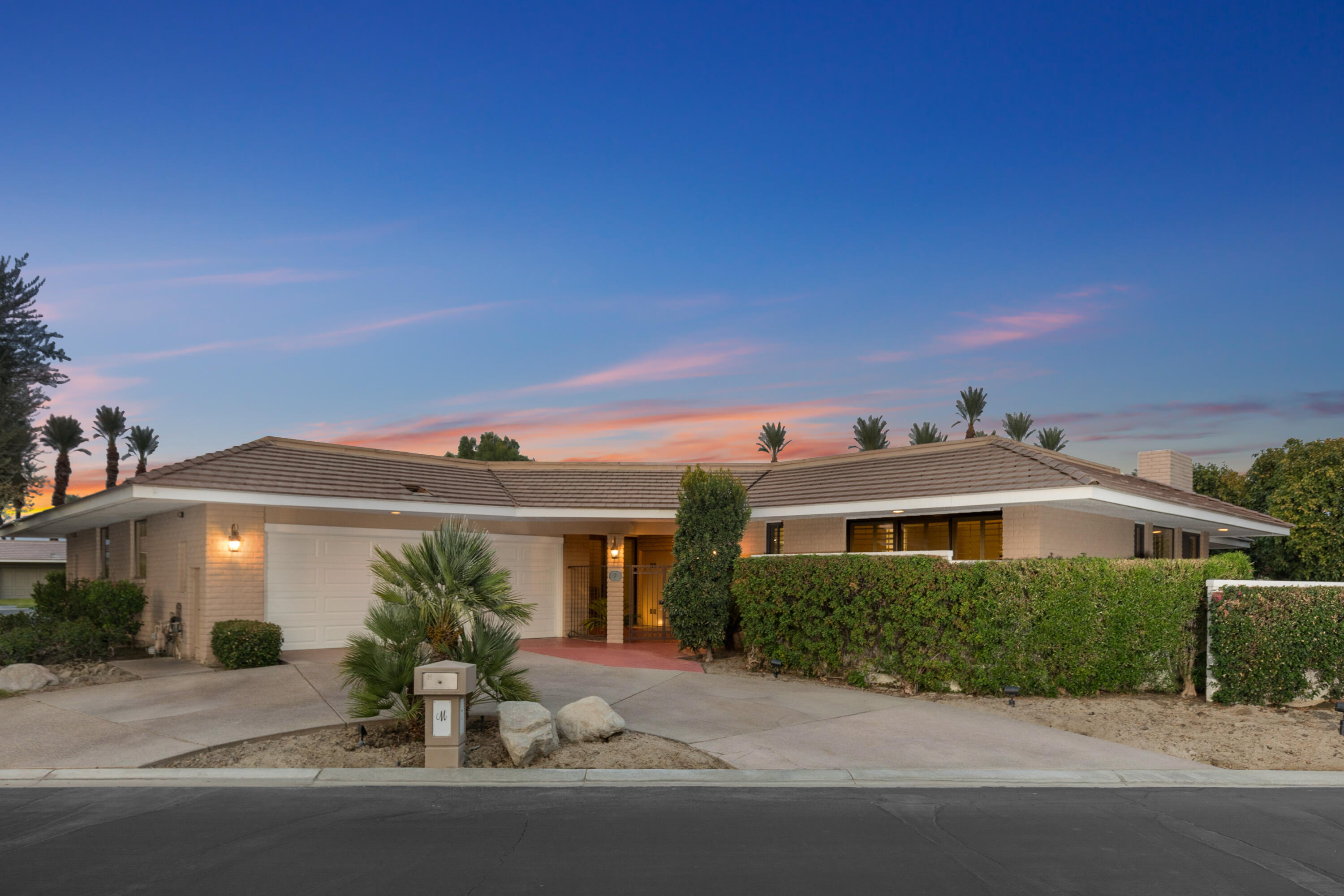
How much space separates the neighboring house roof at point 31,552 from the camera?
49.3m

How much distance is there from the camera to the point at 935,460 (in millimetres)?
18516

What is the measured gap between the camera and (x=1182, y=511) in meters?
17.8

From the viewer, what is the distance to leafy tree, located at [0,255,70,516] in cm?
2041

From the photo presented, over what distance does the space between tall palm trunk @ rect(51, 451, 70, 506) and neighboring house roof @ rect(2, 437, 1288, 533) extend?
2751cm

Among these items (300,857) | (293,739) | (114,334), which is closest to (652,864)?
(300,857)

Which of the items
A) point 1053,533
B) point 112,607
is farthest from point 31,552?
point 1053,533

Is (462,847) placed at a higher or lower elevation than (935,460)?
lower

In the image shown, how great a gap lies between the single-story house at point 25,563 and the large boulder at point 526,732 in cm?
4794

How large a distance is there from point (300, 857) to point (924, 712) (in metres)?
8.55

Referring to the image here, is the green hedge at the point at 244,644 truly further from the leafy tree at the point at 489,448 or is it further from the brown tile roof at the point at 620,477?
the leafy tree at the point at 489,448

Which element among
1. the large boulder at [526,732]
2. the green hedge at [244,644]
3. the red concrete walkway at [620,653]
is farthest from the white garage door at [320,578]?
the large boulder at [526,732]

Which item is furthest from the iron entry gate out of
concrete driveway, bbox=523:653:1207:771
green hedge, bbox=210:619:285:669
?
green hedge, bbox=210:619:285:669

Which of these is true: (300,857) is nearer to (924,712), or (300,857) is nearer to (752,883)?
(752,883)

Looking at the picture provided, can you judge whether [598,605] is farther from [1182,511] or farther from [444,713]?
[1182,511]
